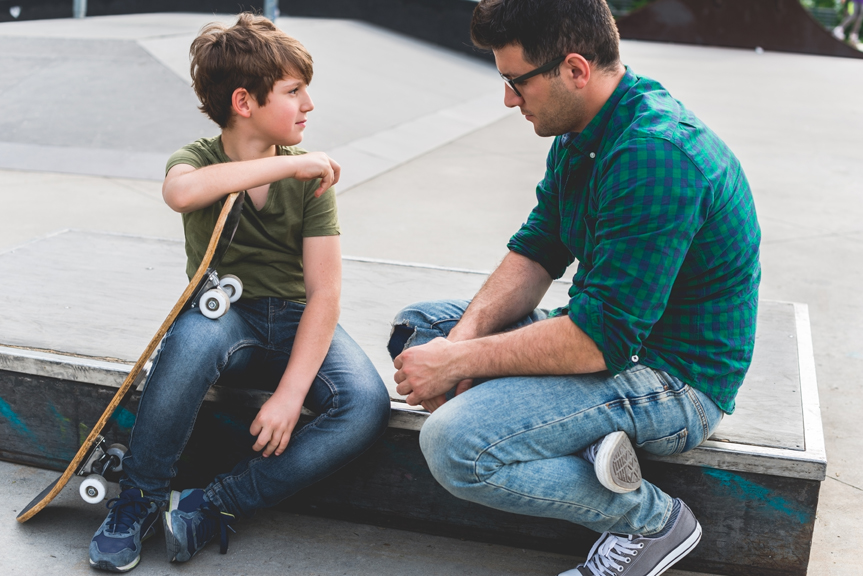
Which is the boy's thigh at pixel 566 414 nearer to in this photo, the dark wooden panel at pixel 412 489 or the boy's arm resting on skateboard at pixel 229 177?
the dark wooden panel at pixel 412 489

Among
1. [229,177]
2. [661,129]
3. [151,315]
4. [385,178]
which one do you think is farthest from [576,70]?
[385,178]

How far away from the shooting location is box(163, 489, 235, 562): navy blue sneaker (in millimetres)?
1978

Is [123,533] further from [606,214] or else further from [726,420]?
[726,420]

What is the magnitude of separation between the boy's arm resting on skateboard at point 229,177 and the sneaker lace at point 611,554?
1.11m

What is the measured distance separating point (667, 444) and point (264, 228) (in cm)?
116

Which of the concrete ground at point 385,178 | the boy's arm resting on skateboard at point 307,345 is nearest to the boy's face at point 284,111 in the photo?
the boy's arm resting on skateboard at point 307,345

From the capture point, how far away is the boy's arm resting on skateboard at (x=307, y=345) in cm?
199

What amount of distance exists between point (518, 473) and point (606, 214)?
1.95 feet

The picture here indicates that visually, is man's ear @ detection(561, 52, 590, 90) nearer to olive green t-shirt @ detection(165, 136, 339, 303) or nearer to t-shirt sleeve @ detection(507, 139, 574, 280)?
t-shirt sleeve @ detection(507, 139, 574, 280)

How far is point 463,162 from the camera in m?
7.29

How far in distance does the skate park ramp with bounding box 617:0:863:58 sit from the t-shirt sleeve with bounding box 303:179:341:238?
19183mm

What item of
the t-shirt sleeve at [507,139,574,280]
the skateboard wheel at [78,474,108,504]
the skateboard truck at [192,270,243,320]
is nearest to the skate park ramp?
the t-shirt sleeve at [507,139,574,280]

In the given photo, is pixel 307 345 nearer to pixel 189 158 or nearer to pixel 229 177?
pixel 229 177

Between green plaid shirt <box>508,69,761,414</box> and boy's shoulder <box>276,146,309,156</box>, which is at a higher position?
green plaid shirt <box>508,69,761,414</box>
